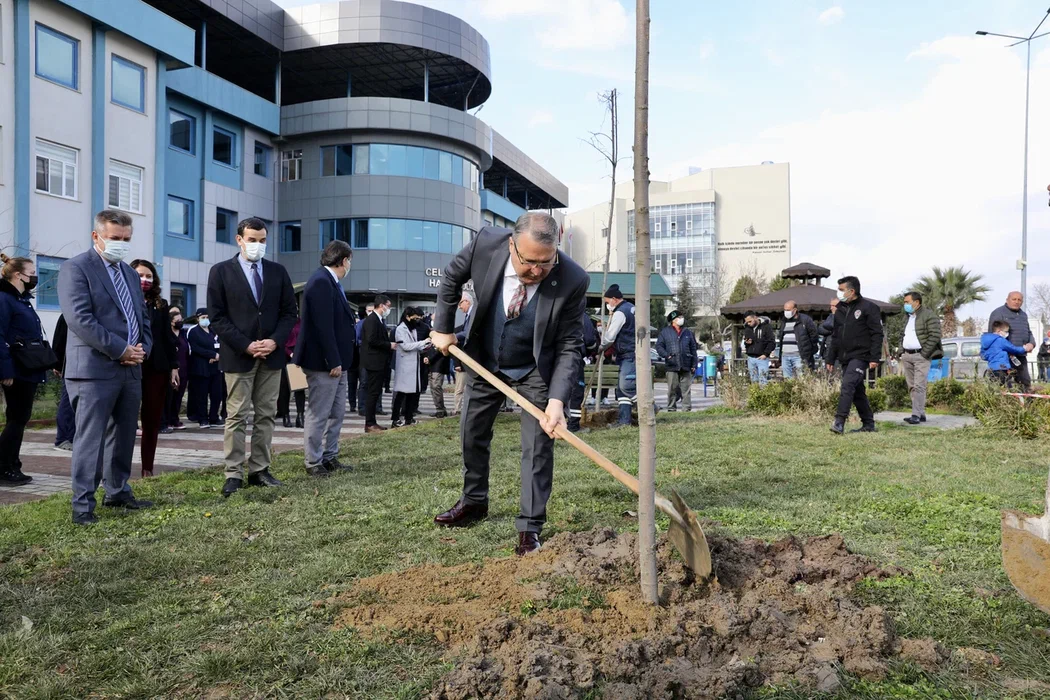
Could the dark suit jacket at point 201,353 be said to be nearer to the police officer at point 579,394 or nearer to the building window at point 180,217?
the police officer at point 579,394

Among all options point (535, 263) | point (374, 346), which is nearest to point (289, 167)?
point (374, 346)

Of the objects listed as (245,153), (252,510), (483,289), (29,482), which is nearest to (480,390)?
(483,289)

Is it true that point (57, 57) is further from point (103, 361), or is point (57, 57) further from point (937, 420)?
point (937, 420)

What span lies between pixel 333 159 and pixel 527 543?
33468 millimetres

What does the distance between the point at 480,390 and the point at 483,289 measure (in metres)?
0.62

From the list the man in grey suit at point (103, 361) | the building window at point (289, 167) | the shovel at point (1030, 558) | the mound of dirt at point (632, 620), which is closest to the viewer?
the mound of dirt at point (632, 620)

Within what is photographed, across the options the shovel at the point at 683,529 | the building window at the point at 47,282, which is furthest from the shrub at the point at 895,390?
the building window at the point at 47,282

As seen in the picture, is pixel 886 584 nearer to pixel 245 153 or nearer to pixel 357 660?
pixel 357 660

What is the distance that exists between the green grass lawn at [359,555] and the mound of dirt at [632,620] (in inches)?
5.0

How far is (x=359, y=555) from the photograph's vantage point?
3.84m

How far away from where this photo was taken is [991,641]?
274 cm

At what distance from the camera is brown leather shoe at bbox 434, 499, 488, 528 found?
14.6ft

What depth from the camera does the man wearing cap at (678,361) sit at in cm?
1423

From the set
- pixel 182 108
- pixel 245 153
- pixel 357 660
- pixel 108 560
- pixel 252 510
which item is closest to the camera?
pixel 357 660
